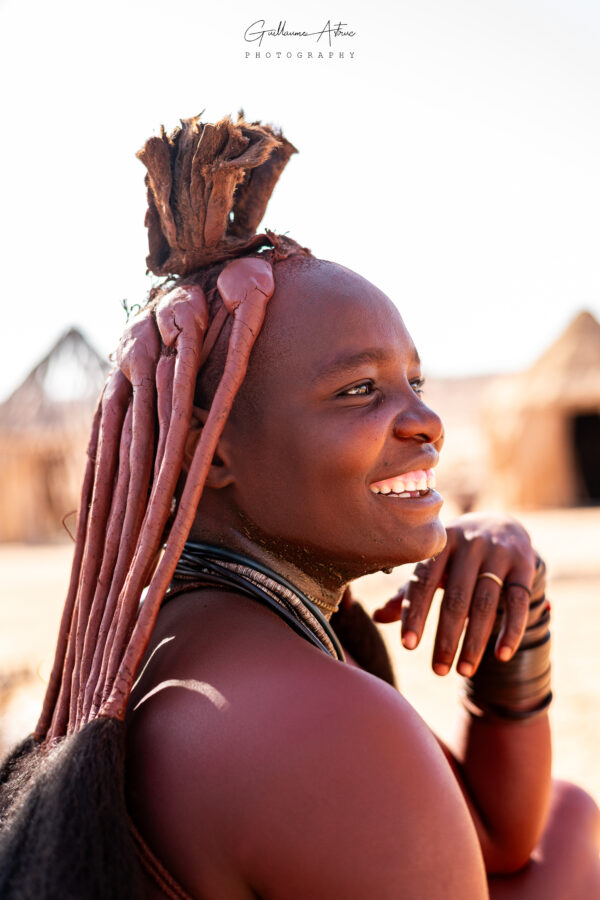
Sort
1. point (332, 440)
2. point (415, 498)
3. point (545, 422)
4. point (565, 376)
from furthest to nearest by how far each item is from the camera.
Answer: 1. point (565, 376)
2. point (545, 422)
3. point (415, 498)
4. point (332, 440)

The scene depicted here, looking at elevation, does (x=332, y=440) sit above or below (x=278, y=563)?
above

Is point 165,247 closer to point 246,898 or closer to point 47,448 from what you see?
point 246,898

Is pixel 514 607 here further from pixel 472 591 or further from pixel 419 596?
pixel 419 596

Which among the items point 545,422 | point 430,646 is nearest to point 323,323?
point 430,646

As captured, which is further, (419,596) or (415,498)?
(419,596)

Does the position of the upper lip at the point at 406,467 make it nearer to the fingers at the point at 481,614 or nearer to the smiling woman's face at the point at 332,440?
the smiling woman's face at the point at 332,440

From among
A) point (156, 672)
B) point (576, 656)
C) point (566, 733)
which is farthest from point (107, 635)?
point (576, 656)

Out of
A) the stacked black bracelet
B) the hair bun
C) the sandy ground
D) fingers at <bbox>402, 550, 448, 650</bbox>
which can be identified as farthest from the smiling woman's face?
the sandy ground

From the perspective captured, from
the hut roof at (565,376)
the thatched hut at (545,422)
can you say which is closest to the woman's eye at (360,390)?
the thatched hut at (545,422)

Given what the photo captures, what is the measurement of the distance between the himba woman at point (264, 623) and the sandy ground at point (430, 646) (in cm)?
45

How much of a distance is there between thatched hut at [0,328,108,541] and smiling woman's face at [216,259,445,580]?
18.9 meters

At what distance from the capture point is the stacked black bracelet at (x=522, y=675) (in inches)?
87.4

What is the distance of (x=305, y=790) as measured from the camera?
1.17 meters

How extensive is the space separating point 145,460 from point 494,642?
1.18 meters
